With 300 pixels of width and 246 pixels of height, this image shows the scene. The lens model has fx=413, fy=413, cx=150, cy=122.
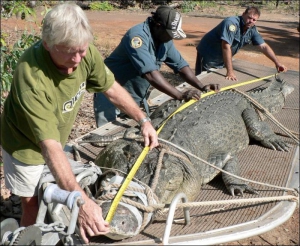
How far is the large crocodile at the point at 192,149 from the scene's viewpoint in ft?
7.55

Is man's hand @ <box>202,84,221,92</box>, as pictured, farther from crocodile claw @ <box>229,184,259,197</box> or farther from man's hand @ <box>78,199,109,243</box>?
man's hand @ <box>78,199,109,243</box>

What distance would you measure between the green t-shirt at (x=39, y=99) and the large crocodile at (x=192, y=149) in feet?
1.53

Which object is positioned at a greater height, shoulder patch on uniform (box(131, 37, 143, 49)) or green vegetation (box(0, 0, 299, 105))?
shoulder patch on uniform (box(131, 37, 143, 49))

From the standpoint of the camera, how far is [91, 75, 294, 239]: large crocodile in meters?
2.30

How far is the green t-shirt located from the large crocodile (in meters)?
0.46

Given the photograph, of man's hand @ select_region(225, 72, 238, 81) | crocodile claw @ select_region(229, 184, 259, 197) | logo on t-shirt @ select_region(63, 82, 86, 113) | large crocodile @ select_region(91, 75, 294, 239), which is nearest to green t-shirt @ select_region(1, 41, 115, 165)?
logo on t-shirt @ select_region(63, 82, 86, 113)

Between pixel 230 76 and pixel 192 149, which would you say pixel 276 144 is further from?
pixel 230 76

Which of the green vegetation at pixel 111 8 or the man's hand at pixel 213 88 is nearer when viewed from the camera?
the green vegetation at pixel 111 8

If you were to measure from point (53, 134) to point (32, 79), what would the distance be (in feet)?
0.82

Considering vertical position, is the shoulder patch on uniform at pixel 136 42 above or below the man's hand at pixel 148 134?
above

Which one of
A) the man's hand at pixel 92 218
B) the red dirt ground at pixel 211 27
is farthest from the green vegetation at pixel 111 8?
Answer: the man's hand at pixel 92 218

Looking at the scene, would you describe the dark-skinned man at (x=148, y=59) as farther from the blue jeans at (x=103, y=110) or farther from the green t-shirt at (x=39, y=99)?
the green t-shirt at (x=39, y=99)

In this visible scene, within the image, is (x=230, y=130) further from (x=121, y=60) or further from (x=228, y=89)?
(x=121, y=60)

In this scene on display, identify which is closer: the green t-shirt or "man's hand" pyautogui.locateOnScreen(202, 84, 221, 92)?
the green t-shirt
